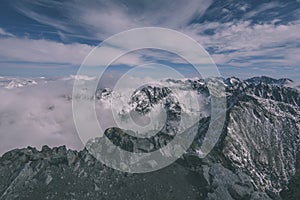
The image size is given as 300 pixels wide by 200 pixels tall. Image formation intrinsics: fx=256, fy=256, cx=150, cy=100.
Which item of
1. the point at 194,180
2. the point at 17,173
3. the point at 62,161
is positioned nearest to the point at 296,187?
the point at 194,180

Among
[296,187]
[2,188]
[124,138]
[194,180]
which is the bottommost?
[296,187]

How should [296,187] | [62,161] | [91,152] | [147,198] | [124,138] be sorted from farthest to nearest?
[296,187], [124,138], [91,152], [62,161], [147,198]

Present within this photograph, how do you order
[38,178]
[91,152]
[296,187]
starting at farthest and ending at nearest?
[296,187] → [91,152] → [38,178]

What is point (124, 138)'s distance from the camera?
14112 cm

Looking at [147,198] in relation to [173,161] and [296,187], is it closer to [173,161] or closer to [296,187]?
[173,161]

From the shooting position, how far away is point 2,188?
106 meters

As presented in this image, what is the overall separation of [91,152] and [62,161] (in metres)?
14.9

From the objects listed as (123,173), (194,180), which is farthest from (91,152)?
(194,180)

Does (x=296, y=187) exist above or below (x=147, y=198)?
below

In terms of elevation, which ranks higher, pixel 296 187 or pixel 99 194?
pixel 99 194

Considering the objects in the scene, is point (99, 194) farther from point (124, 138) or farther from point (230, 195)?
point (230, 195)

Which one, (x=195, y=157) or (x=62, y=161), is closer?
(x=62, y=161)

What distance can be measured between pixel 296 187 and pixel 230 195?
87549 mm

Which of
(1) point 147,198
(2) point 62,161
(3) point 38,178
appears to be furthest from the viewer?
(2) point 62,161
